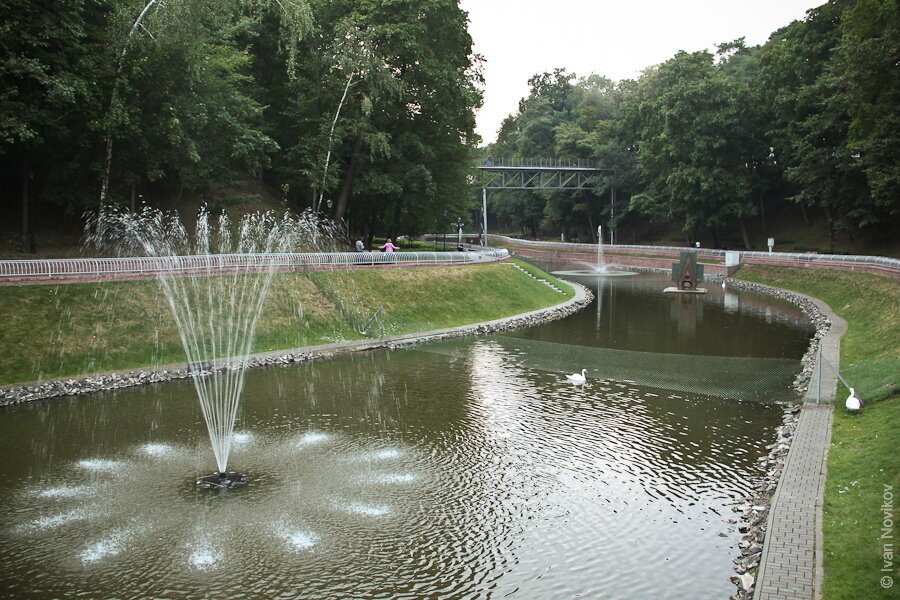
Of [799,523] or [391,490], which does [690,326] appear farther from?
[391,490]

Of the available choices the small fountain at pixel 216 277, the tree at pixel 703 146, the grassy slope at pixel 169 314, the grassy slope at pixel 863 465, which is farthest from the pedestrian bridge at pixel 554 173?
the grassy slope at pixel 863 465

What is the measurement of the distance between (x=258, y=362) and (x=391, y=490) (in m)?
13.9

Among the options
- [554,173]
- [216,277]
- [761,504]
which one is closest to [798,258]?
[216,277]

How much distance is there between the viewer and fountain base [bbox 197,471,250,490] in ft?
47.9

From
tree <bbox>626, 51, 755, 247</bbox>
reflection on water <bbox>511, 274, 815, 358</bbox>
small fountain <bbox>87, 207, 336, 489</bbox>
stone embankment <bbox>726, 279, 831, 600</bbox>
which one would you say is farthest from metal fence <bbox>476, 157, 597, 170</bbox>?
stone embankment <bbox>726, 279, 831, 600</bbox>

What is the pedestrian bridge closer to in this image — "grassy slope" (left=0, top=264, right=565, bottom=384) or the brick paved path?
"grassy slope" (left=0, top=264, right=565, bottom=384)

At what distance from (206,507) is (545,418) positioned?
32.5 feet

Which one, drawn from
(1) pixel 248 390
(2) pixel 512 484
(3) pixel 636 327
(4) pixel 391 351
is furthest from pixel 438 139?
(2) pixel 512 484

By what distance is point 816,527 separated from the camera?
11594mm

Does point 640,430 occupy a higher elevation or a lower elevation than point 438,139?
lower

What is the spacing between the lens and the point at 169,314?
27.9m

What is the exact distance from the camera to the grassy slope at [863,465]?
9906 mm

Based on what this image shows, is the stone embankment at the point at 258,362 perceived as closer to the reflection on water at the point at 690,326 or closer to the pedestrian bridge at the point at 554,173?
the reflection on water at the point at 690,326

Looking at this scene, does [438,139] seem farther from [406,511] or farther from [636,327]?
[406,511]
